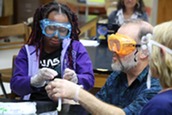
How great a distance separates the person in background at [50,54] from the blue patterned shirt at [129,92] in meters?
0.15

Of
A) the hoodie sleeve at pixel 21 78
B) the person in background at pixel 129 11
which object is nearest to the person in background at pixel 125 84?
the hoodie sleeve at pixel 21 78

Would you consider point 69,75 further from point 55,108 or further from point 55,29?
point 55,29

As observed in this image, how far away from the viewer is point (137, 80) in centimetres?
165

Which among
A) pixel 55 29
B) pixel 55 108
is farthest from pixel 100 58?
pixel 55 108

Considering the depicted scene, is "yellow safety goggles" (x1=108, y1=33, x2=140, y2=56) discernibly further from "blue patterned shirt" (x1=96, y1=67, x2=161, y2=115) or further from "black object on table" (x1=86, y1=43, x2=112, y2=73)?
"black object on table" (x1=86, y1=43, x2=112, y2=73)

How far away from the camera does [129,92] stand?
5.51ft

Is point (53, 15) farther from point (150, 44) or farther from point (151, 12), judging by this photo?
point (151, 12)

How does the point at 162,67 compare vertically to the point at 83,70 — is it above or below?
above

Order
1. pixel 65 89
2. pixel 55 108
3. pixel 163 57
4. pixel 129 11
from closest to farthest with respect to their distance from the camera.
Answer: pixel 163 57 < pixel 65 89 < pixel 55 108 < pixel 129 11

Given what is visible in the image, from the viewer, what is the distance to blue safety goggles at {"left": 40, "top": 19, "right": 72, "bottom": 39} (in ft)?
6.01

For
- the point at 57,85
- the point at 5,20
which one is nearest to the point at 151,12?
the point at 5,20

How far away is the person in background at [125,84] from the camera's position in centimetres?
147

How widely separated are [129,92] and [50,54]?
50 centimetres

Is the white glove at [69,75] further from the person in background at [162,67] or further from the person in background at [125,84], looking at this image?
the person in background at [162,67]
